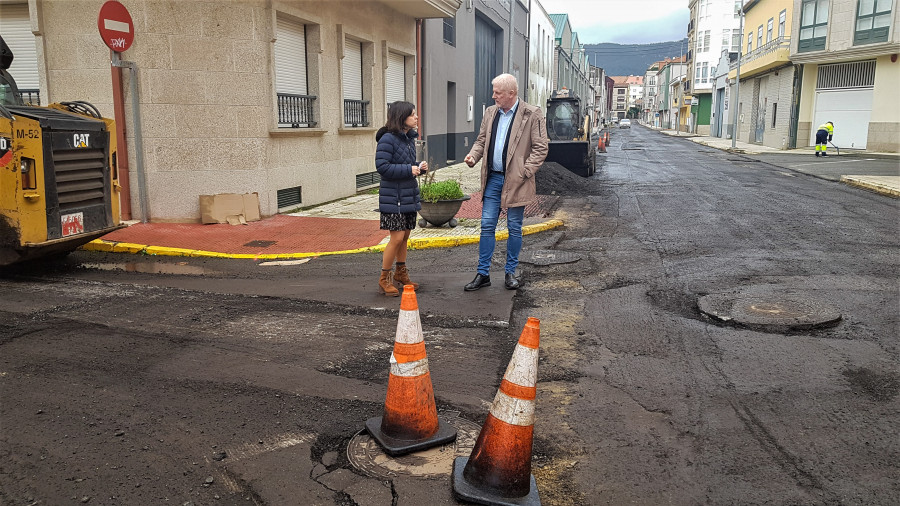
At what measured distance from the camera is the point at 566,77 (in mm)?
67688

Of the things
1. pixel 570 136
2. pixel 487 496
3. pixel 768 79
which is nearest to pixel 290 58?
pixel 487 496

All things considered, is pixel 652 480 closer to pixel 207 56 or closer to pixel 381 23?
pixel 207 56

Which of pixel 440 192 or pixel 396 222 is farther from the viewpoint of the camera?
pixel 440 192

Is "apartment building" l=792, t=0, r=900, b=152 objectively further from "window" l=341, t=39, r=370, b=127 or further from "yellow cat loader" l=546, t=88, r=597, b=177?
"window" l=341, t=39, r=370, b=127

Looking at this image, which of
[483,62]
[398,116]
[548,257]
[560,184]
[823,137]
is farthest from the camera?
[483,62]

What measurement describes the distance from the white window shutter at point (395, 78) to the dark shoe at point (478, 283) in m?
10.8

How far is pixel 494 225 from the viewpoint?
257 inches

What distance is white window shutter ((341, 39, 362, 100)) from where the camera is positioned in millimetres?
14383

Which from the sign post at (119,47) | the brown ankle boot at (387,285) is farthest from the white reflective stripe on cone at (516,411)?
the sign post at (119,47)

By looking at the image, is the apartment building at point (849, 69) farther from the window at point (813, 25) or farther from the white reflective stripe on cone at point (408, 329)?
the white reflective stripe on cone at point (408, 329)

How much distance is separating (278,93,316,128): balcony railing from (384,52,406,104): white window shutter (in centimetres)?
392

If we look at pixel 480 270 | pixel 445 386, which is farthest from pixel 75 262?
pixel 445 386

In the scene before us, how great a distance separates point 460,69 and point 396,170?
18.3 metres

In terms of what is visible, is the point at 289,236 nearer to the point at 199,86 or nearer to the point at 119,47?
the point at 199,86
